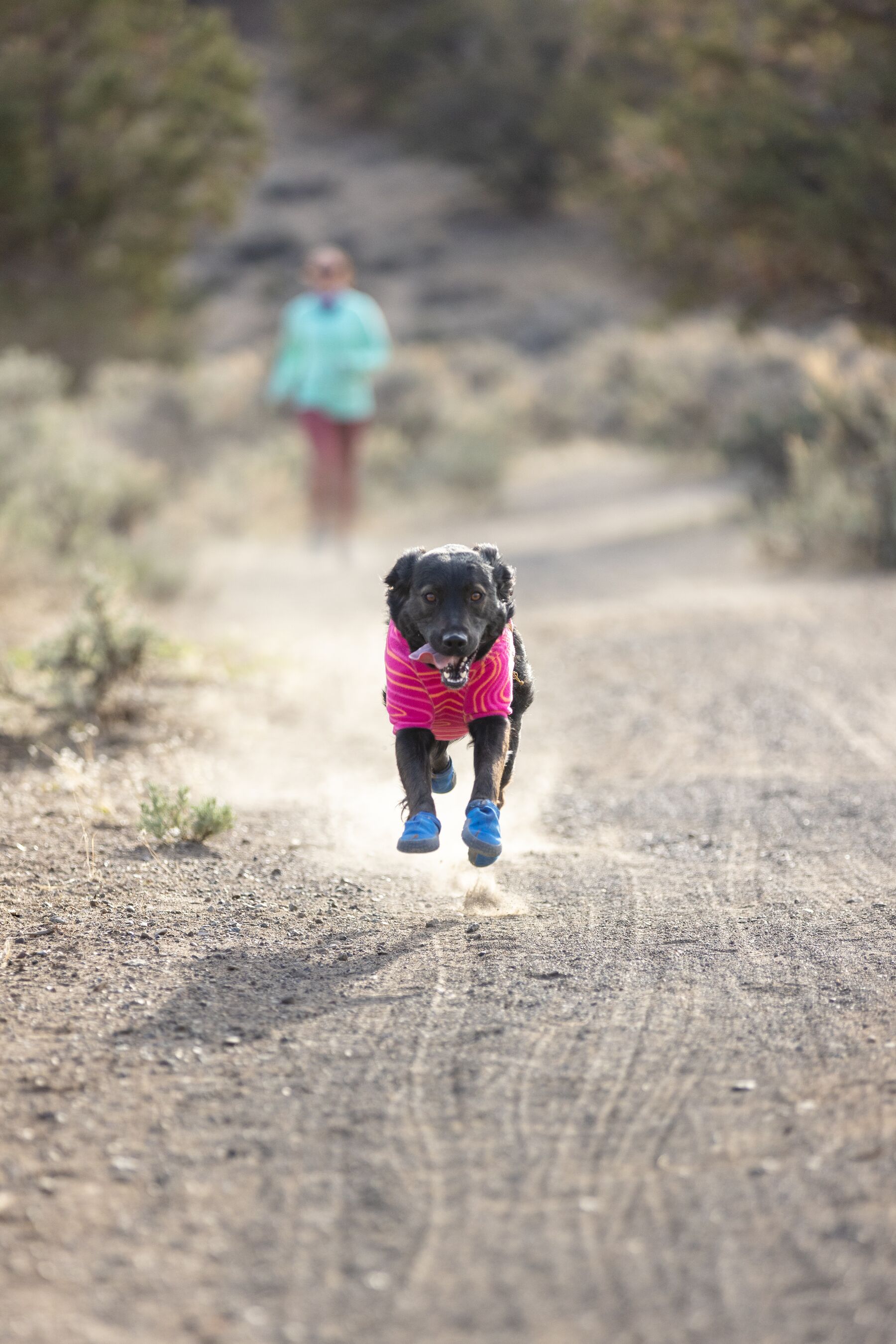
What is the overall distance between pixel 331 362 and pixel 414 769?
8.69 metres

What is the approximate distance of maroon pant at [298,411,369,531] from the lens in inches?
513

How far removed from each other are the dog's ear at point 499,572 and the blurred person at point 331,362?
329 inches

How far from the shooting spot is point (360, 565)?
43.4 feet

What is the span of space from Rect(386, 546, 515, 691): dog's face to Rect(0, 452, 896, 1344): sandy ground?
34.2 inches

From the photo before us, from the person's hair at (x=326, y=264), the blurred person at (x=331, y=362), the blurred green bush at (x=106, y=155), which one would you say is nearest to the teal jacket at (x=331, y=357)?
the blurred person at (x=331, y=362)

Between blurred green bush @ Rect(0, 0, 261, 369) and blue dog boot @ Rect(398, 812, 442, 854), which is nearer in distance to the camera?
blue dog boot @ Rect(398, 812, 442, 854)

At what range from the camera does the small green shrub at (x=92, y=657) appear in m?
7.18

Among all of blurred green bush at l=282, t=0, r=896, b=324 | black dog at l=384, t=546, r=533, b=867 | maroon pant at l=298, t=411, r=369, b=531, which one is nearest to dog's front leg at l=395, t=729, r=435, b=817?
black dog at l=384, t=546, r=533, b=867

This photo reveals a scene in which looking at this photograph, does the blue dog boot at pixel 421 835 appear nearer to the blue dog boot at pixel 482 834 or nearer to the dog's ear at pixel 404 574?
the blue dog boot at pixel 482 834

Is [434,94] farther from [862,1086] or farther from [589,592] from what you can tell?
[862,1086]

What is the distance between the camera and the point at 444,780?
5.32m

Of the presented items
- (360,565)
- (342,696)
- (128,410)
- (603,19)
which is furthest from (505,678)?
(603,19)

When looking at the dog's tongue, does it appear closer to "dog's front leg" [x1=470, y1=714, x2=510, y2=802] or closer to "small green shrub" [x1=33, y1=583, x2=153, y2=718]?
"dog's front leg" [x1=470, y1=714, x2=510, y2=802]

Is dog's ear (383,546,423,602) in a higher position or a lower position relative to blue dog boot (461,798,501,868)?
higher
